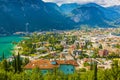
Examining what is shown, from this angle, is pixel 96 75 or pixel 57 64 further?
pixel 57 64

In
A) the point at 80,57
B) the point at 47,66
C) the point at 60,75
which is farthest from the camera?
the point at 80,57

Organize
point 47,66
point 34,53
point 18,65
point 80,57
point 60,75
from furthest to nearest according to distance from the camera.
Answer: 1. point 34,53
2. point 80,57
3. point 47,66
4. point 18,65
5. point 60,75

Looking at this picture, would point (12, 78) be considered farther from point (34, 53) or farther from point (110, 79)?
point (34, 53)

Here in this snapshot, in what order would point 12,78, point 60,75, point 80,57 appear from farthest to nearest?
point 80,57, point 60,75, point 12,78

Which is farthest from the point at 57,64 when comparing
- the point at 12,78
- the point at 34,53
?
the point at 34,53

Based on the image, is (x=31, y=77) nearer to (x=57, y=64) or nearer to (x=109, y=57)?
(x=57, y=64)

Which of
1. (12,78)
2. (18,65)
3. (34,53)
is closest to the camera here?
(12,78)

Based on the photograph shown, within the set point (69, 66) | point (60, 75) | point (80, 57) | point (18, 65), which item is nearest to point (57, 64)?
point (69, 66)

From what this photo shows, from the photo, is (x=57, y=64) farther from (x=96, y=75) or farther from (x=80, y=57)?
(x=80, y=57)

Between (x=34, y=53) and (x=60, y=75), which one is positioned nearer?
(x=60, y=75)
